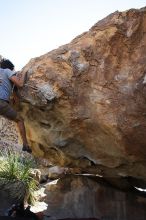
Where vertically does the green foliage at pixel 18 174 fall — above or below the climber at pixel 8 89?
below

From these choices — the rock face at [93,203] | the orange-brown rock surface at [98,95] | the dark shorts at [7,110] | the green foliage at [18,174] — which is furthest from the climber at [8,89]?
the green foliage at [18,174]

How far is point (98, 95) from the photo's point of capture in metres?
5.79

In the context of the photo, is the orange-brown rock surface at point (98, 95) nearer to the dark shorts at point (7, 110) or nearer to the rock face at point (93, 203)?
the dark shorts at point (7, 110)

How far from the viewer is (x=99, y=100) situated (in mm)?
5770

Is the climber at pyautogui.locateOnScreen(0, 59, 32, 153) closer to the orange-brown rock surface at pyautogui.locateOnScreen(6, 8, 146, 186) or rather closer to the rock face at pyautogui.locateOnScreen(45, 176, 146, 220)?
the orange-brown rock surface at pyautogui.locateOnScreen(6, 8, 146, 186)

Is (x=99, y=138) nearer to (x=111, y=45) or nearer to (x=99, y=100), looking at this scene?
(x=99, y=100)

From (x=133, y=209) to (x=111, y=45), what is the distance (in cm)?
327

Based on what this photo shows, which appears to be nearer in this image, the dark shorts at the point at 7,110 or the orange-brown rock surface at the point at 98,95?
the orange-brown rock surface at the point at 98,95

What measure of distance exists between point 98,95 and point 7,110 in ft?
5.52

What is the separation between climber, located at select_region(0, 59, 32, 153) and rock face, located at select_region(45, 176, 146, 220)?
5.50 ft

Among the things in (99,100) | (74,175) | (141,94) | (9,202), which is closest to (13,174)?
(9,202)

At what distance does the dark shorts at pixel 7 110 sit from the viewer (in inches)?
248

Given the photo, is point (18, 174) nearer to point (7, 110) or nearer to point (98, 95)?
point (7, 110)

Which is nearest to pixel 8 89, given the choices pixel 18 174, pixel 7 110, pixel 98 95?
pixel 7 110
